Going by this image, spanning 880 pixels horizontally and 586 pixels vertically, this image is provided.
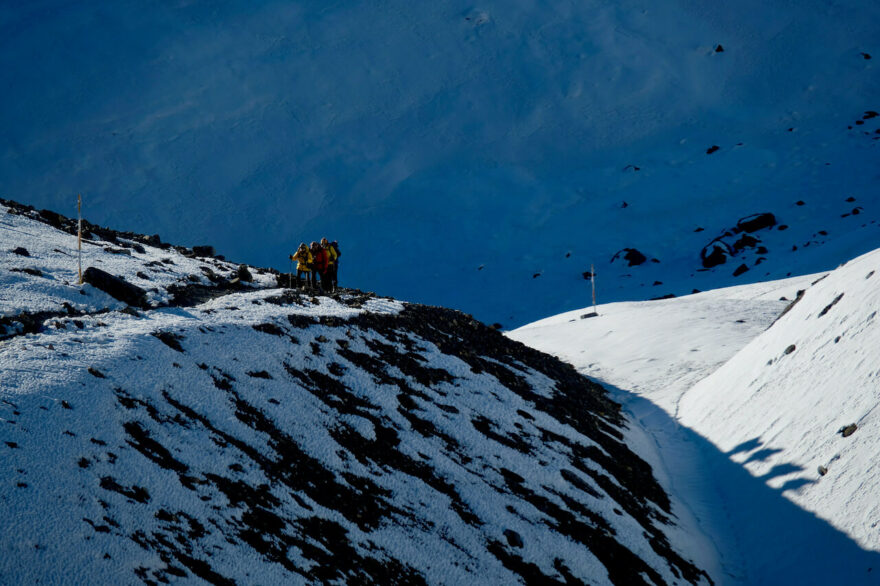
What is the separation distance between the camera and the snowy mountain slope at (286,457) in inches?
315

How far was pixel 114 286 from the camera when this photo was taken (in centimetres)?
1572

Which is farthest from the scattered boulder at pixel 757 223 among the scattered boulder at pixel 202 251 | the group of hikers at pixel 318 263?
the scattered boulder at pixel 202 251

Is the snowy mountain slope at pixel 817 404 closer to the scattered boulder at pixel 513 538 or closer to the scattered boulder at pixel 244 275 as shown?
the scattered boulder at pixel 513 538

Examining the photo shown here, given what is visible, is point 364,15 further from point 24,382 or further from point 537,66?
point 24,382

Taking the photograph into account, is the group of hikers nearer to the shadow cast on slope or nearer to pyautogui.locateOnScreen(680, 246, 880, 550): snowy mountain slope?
the shadow cast on slope

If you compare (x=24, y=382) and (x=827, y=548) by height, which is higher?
(x=24, y=382)

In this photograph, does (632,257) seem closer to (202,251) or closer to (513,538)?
(202,251)

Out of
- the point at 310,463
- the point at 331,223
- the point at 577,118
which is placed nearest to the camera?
the point at 310,463

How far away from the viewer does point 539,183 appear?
71.5m

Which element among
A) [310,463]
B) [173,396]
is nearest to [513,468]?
[310,463]

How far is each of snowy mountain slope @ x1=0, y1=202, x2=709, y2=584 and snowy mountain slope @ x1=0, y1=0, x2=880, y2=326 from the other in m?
39.2

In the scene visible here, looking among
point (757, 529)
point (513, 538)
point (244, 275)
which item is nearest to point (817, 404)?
point (757, 529)

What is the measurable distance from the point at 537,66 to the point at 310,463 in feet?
257

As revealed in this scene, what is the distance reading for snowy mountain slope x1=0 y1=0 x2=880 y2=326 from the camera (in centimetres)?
6275
